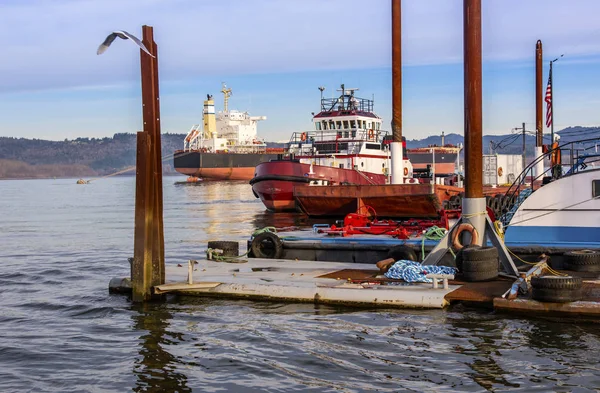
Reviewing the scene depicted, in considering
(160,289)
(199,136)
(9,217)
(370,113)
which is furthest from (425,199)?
(199,136)

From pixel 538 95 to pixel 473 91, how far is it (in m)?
22.4

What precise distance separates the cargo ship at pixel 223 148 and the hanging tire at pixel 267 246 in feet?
285

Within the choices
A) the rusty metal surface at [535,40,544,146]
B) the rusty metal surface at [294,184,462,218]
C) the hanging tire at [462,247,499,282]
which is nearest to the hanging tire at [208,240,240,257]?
the hanging tire at [462,247,499,282]

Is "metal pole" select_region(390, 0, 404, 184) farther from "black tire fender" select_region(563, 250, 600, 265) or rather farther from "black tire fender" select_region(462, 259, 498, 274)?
"black tire fender" select_region(462, 259, 498, 274)

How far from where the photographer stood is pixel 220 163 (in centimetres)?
10488

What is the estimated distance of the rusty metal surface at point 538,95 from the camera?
32438 mm

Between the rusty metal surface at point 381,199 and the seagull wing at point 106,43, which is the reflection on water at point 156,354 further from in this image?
the rusty metal surface at point 381,199

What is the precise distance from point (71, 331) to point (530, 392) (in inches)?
280

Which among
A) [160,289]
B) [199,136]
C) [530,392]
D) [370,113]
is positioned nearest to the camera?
[530,392]

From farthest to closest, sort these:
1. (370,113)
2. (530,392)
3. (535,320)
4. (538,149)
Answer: (370,113) < (538,149) < (535,320) < (530,392)

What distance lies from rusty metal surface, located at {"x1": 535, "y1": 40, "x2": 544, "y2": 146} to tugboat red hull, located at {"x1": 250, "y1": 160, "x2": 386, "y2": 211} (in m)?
8.68

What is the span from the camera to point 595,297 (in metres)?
11.1

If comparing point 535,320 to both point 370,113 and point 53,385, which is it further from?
point 370,113

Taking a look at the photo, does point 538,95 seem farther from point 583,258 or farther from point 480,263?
point 480,263
